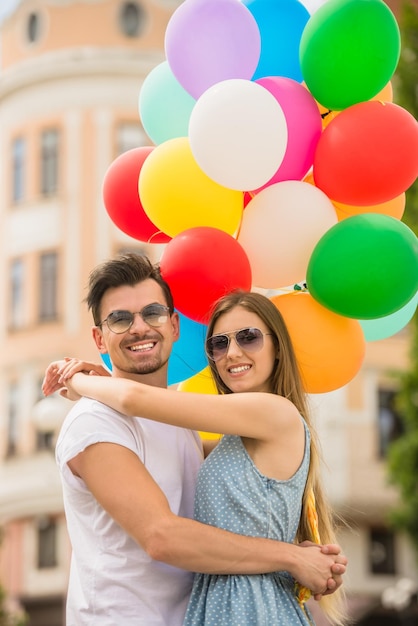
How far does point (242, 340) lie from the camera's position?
391 cm

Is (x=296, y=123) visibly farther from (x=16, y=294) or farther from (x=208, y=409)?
(x=16, y=294)

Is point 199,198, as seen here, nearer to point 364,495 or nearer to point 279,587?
point 279,587

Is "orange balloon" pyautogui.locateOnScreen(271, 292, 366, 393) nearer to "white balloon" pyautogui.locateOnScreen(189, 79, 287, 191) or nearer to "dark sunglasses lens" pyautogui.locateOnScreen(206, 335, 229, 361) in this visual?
"dark sunglasses lens" pyautogui.locateOnScreen(206, 335, 229, 361)

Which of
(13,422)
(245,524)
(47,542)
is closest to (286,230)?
(245,524)

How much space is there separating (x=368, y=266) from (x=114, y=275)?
1007 mm

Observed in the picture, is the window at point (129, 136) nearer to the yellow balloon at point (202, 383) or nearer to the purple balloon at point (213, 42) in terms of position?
the purple balloon at point (213, 42)

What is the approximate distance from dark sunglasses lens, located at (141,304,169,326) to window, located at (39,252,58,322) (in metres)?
19.4

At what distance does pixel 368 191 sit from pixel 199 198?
697 mm

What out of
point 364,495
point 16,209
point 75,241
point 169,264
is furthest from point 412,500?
point 169,264

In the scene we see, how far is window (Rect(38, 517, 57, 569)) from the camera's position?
2255 centimetres

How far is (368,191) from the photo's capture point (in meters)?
4.44

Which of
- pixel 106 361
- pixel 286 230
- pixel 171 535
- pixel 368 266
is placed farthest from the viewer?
pixel 106 361

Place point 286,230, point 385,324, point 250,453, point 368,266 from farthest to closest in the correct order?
1. point 385,324
2. point 286,230
3. point 368,266
4. point 250,453

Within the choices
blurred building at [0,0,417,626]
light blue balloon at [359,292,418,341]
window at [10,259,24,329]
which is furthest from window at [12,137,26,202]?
light blue balloon at [359,292,418,341]
